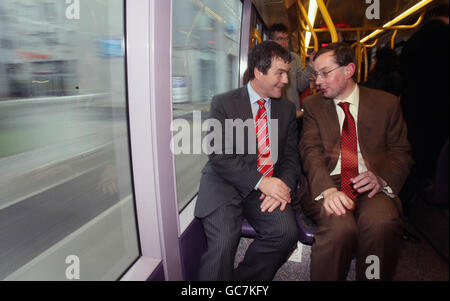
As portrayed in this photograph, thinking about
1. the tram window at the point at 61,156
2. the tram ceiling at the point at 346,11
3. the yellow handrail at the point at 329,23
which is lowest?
the tram window at the point at 61,156

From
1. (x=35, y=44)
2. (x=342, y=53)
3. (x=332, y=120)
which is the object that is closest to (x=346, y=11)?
(x=342, y=53)

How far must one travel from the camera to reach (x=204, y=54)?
4012 mm

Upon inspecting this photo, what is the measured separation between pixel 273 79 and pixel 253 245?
111 cm

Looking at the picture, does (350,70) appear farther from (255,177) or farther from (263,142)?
(255,177)

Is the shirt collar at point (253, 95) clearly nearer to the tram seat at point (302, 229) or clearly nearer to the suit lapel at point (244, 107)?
the suit lapel at point (244, 107)

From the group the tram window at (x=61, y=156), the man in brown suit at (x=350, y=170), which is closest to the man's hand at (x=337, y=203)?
the man in brown suit at (x=350, y=170)

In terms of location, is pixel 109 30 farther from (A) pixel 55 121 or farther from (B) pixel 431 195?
(A) pixel 55 121

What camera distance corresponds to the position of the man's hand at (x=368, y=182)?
5.25 feet

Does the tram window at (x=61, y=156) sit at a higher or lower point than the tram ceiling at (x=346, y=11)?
lower

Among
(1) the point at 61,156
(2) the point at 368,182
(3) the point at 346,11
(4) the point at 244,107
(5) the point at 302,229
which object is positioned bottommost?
(1) the point at 61,156

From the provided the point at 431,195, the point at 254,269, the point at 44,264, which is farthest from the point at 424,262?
the point at 44,264

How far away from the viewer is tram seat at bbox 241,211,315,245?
1691 millimetres

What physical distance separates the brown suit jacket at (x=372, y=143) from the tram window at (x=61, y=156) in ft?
3.74

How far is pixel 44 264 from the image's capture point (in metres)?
2.26
